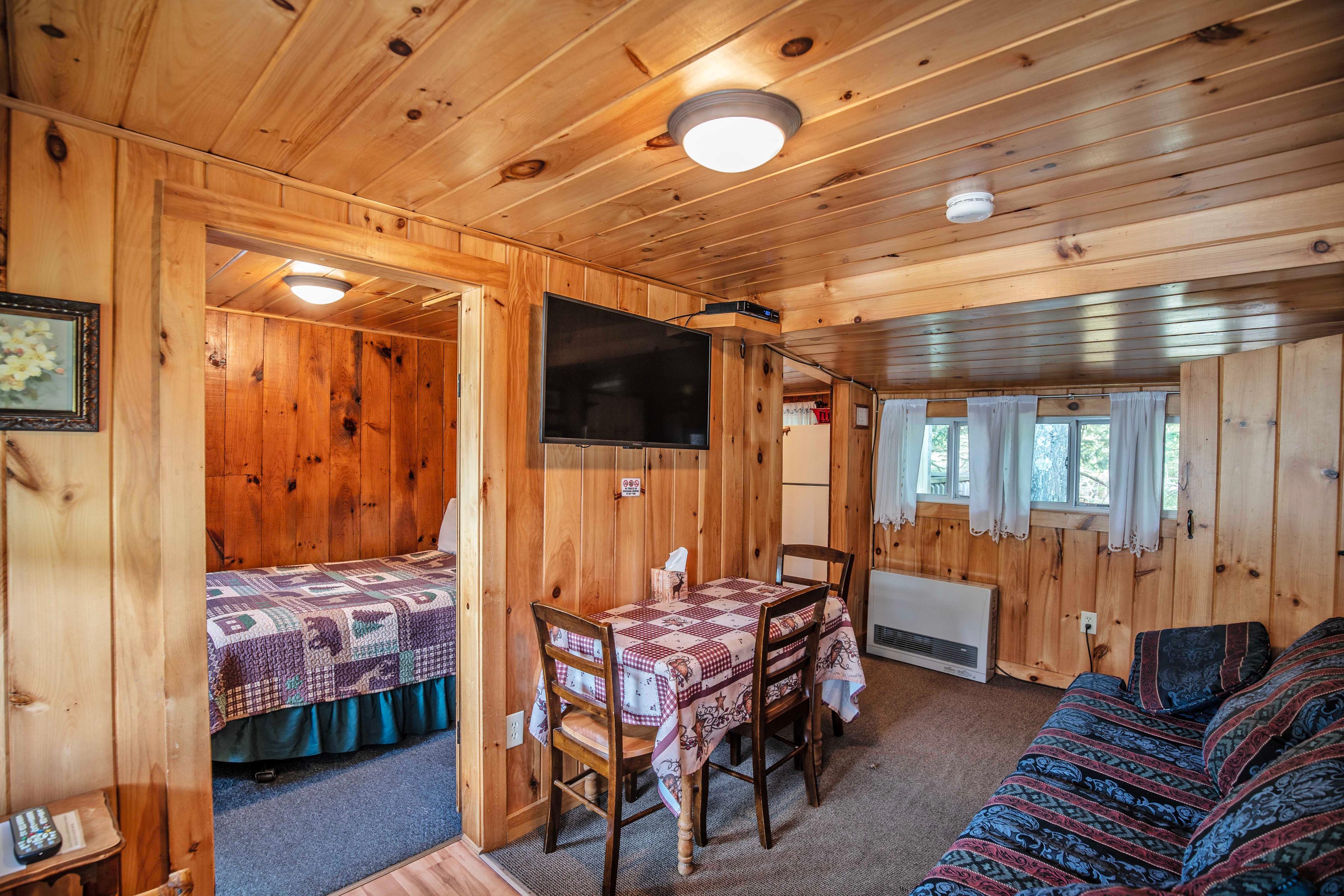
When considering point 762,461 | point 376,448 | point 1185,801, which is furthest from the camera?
point 376,448

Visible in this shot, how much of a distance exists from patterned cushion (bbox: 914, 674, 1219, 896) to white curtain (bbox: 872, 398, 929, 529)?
2.54 m

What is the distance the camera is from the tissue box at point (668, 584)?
2.71 m

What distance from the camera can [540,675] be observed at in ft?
7.82

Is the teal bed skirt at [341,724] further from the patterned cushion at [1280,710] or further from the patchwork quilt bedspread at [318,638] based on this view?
the patterned cushion at [1280,710]

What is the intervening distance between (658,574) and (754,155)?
180 centimetres

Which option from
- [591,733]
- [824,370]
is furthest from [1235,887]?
A: [824,370]

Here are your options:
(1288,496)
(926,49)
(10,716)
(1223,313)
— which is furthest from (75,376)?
(1288,496)

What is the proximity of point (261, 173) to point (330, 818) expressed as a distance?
2.33 meters

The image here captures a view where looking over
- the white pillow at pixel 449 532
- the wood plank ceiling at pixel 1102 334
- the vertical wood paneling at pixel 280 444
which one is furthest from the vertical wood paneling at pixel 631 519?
the vertical wood paneling at pixel 280 444

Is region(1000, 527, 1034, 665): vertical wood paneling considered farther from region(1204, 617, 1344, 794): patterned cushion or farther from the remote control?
the remote control

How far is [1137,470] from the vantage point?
379 centimetres

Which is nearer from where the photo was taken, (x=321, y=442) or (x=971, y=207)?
(x=971, y=207)

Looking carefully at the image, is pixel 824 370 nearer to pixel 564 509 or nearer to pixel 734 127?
pixel 564 509

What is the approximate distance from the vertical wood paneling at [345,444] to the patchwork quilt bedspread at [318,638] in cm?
64
